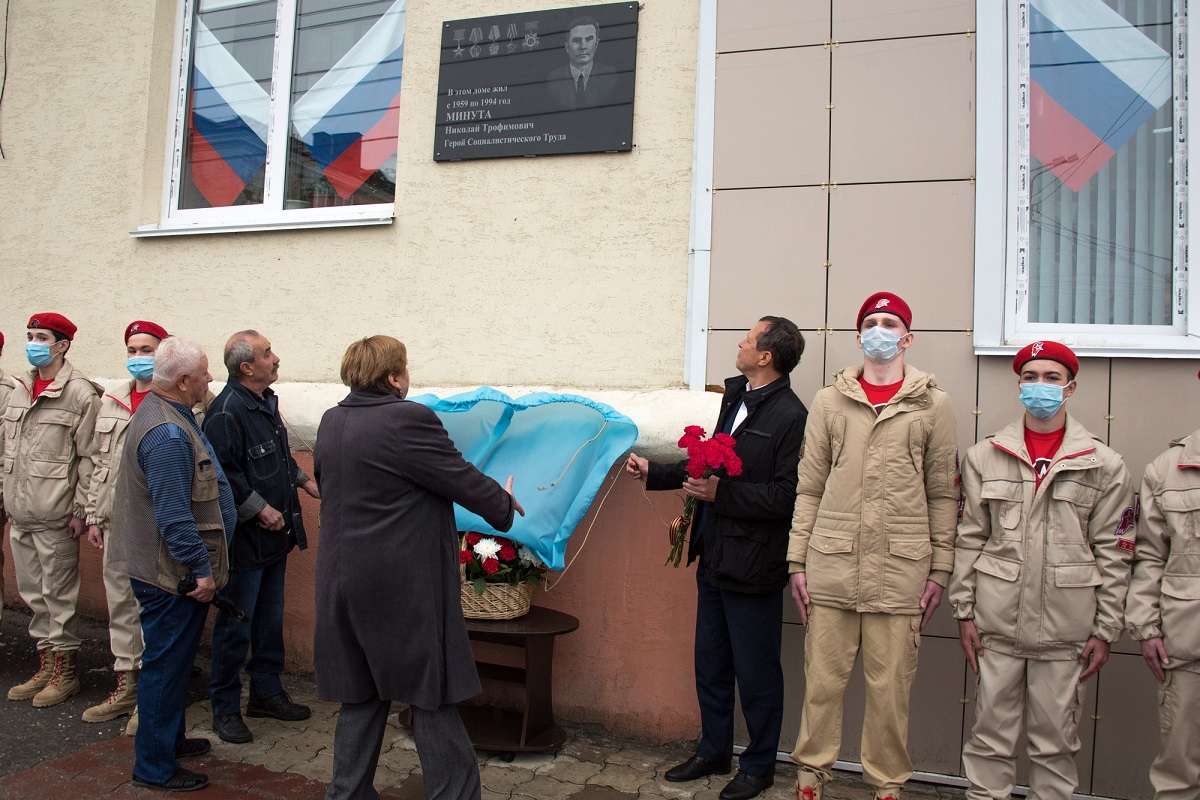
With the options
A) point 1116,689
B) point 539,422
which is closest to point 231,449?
point 539,422

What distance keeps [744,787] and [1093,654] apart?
4.58 feet

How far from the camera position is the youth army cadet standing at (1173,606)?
9.80 feet

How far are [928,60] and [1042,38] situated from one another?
20.5 inches

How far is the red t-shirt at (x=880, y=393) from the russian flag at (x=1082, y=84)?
55.0 inches

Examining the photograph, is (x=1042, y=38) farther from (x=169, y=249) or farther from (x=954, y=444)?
(x=169, y=249)

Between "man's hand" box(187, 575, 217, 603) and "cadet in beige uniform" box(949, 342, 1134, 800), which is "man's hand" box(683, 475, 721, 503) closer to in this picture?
"cadet in beige uniform" box(949, 342, 1134, 800)

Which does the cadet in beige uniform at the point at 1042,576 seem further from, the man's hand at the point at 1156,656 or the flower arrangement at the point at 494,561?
the flower arrangement at the point at 494,561

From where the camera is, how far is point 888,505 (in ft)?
10.5

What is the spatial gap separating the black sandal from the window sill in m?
2.76

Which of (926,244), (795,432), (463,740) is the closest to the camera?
(463,740)

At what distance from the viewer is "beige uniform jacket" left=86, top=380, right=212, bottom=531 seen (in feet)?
14.5

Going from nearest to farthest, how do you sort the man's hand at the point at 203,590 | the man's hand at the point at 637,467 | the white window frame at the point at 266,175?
the man's hand at the point at 203,590, the man's hand at the point at 637,467, the white window frame at the point at 266,175

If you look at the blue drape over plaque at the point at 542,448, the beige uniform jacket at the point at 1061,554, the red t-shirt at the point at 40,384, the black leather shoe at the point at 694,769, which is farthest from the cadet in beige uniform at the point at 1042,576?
the red t-shirt at the point at 40,384

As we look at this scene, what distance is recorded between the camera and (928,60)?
3.88 meters
